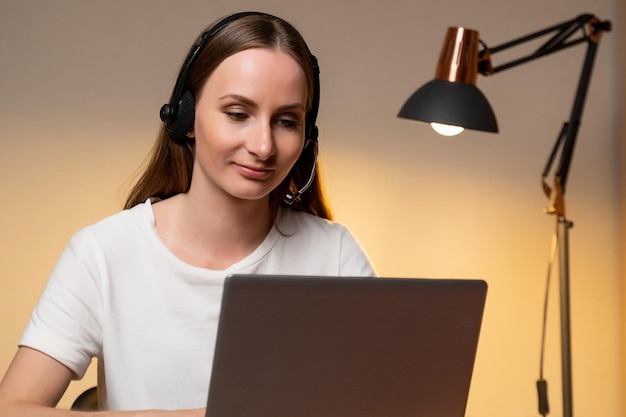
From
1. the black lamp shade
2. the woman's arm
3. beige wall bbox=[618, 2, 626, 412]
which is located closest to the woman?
the woman's arm

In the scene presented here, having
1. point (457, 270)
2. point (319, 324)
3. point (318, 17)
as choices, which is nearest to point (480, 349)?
point (457, 270)

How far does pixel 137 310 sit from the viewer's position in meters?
1.50

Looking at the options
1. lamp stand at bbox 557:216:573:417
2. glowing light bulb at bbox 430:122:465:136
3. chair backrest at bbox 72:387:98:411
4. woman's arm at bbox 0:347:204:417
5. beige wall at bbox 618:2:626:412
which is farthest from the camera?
beige wall at bbox 618:2:626:412

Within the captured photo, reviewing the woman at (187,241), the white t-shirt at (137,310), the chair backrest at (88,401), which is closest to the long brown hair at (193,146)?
the woman at (187,241)

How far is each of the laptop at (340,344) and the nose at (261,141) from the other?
Answer: 16.2 inches

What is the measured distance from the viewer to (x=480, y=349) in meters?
3.07

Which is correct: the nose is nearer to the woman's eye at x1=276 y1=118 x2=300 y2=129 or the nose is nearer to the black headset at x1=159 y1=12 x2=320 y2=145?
the woman's eye at x1=276 y1=118 x2=300 y2=129

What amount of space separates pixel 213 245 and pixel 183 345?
0.19m

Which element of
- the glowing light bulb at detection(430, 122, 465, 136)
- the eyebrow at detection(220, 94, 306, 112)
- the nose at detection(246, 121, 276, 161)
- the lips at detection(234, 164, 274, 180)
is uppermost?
the glowing light bulb at detection(430, 122, 465, 136)

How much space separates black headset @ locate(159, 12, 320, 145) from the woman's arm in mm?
427

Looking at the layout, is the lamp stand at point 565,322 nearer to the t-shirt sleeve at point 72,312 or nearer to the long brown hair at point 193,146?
the long brown hair at point 193,146

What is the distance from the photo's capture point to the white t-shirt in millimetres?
1468

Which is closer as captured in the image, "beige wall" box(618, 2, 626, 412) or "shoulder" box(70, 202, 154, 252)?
"shoulder" box(70, 202, 154, 252)

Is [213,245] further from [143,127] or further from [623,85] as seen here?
[623,85]
